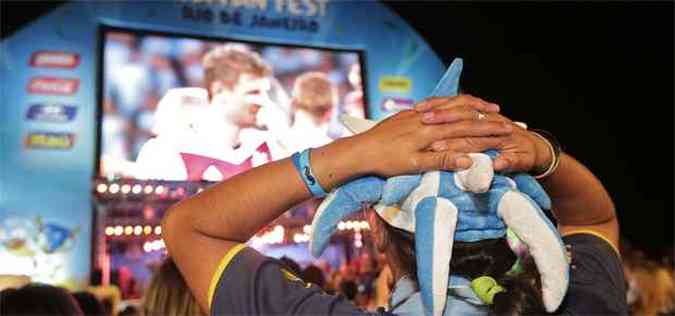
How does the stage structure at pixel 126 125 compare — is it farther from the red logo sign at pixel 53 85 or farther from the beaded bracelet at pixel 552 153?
the beaded bracelet at pixel 552 153

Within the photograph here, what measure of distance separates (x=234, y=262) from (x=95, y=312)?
149cm

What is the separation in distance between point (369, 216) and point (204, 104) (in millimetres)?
4047

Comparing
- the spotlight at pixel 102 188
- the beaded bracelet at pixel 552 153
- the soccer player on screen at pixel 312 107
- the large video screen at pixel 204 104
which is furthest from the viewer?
the soccer player on screen at pixel 312 107

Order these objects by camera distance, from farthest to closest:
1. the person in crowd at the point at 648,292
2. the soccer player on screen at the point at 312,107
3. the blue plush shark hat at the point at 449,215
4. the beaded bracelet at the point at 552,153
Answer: the soccer player on screen at the point at 312,107
the person in crowd at the point at 648,292
the beaded bracelet at the point at 552,153
the blue plush shark hat at the point at 449,215

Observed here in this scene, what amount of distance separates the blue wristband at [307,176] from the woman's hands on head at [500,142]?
6.2 inches

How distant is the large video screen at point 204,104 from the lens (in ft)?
15.0

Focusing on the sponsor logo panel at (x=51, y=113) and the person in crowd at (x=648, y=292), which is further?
the sponsor logo panel at (x=51, y=113)

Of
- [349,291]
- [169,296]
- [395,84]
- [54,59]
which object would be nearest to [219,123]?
[54,59]

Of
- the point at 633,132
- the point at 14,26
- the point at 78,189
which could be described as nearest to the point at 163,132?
the point at 78,189

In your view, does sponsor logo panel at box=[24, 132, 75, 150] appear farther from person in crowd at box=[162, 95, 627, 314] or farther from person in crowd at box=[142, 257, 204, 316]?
person in crowd at box=[162, 95, 627, 314]

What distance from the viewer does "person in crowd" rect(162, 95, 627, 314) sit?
838 mm

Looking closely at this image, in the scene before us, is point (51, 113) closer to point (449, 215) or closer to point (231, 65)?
point (231, 65)

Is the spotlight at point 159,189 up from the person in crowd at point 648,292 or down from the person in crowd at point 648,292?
up

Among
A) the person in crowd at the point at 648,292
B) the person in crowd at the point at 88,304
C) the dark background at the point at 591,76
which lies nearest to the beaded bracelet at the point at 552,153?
the person in crowd at the point at 88,304
